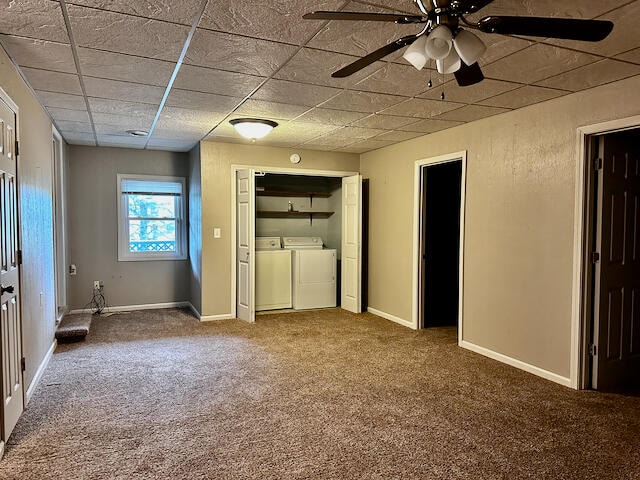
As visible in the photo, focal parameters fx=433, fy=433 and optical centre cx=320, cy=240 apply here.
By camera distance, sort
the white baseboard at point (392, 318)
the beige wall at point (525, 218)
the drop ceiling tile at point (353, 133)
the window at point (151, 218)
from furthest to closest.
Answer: the window at point (151, 218) < the white baseboard at point (392, 318) < the drop ceiling tile at point (353, 133) < the beige wall at point (525, 218)

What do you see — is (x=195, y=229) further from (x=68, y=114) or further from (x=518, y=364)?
(x=518, y=364)

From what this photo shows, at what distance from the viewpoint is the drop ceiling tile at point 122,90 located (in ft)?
10.3

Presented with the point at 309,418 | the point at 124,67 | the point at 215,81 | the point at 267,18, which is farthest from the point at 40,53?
the point at 309,418

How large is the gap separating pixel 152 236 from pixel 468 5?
225 inches

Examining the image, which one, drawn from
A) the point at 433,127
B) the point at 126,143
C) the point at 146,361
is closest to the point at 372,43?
the point at 433,127

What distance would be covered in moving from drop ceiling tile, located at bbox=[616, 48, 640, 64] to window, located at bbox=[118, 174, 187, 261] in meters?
5.44

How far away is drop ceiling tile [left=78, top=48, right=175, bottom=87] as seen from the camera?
2619mm

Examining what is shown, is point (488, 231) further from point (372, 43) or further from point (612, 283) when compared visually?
point (372, 43)

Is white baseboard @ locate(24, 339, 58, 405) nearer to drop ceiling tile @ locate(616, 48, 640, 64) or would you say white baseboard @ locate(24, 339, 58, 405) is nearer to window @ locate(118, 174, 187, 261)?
window @ locate(118, 174, 187, 261)

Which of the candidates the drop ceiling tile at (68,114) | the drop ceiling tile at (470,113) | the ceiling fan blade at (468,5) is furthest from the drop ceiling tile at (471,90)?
the drop ceiling tile at (68,114)

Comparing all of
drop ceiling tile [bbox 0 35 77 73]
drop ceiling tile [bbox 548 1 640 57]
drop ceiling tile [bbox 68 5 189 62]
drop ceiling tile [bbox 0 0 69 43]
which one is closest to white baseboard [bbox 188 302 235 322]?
drop ceiling tile [bbox 0 35 77 73]

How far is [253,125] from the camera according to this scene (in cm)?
420

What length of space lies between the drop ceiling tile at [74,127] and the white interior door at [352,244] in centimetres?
326

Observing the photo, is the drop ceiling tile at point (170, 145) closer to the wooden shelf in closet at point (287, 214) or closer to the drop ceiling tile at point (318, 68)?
the wooden shelf in closet at point (287, 214)
